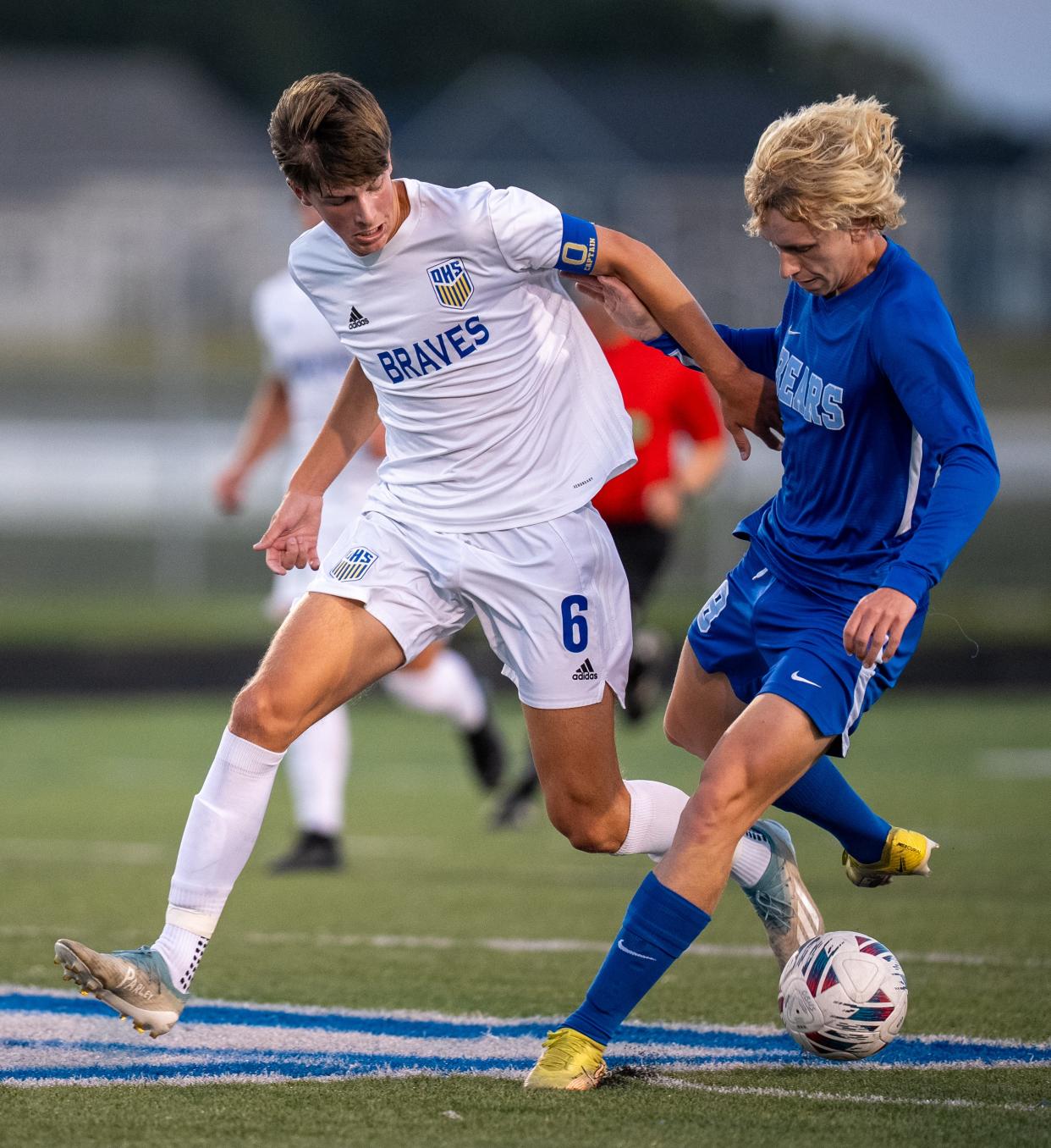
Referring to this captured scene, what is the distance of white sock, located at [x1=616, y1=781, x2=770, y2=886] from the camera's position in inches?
185

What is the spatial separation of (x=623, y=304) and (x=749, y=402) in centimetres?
38

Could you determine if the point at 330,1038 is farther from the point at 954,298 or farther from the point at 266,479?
the point at 954,298

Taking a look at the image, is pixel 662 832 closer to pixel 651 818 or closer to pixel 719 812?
pixel 651 818

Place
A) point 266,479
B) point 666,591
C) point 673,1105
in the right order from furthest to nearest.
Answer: point 266,479 → point 666,591 → point 673,1105

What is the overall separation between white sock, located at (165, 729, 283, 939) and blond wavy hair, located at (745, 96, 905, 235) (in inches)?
64.5

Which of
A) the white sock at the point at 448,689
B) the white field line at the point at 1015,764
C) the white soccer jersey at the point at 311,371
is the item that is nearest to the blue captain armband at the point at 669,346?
the white soccer jersey at the point at 311,371

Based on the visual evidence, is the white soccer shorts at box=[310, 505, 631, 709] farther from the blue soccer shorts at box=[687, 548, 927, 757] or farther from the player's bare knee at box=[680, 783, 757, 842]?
the player's bare knee at box=[680, 783, 757, 842]

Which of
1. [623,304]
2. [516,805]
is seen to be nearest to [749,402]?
[623,304]

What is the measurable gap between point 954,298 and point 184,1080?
2562 centimetres

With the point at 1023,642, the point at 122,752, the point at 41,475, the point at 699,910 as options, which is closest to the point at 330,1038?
the point at 699,910

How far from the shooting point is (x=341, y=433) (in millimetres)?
4957

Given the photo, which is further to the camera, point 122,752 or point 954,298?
point 954,298

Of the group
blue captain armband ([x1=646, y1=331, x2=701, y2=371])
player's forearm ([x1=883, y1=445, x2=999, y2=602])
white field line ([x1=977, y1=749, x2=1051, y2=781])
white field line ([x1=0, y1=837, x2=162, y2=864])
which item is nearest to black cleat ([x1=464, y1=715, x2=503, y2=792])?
white field line ([x1=0, y1=837, x2=162, y2=864])

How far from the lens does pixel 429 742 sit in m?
13.8
